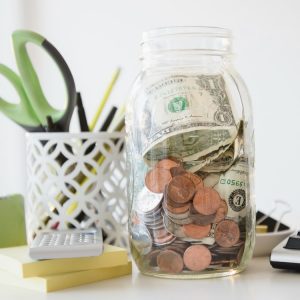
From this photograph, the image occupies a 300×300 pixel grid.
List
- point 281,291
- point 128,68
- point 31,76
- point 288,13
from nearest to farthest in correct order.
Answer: point 281,291 → point 31,76 → point 288,13 → point 128,68

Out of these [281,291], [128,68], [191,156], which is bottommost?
[281,291]

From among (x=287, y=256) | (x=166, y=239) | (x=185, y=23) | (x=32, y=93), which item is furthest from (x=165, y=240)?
(x=185, y=23)

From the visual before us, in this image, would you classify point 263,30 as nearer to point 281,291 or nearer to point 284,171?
point 284,171

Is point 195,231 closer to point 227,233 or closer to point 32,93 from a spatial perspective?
point 227,233

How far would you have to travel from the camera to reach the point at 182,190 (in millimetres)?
563

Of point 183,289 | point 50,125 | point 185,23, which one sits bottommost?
point 183,289

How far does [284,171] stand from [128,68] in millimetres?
311

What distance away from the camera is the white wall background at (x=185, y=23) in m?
0.89

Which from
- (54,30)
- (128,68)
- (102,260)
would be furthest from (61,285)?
(54,30)

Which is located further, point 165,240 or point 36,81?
point 36,81

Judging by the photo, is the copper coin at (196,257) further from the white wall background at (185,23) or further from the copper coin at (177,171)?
the white wall background at (185,23)

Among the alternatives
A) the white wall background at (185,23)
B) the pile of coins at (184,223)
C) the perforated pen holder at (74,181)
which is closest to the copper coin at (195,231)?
the pile of coins at (184,223)

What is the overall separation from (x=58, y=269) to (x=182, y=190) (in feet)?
0.41

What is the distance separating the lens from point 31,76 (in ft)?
2.25
